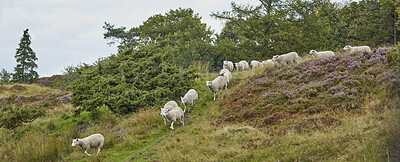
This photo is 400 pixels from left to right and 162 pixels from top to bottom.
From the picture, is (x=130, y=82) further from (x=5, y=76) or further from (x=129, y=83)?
Answer: (x=5, y=76)

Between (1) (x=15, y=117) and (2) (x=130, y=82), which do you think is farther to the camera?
(2) (x=130, y=82)

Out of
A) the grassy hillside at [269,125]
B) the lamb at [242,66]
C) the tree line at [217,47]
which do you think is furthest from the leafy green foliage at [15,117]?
the lamb at [242,66]

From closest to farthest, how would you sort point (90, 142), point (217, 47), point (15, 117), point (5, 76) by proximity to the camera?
point (90, 142), point (15, 117), point (217, 47), point (5, 76)

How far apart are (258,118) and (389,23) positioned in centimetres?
2288

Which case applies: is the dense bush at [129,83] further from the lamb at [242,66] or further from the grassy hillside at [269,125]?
the lamb at [242,66]

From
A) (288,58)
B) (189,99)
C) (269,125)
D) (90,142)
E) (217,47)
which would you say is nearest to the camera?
(269,125)

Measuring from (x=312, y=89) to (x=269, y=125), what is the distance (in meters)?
3.68

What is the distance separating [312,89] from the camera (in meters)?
13.0

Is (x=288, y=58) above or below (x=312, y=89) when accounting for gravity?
above

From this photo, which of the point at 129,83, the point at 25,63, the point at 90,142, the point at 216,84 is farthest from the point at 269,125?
the point at 25,63

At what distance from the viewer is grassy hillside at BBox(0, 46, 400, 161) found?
24.9ft

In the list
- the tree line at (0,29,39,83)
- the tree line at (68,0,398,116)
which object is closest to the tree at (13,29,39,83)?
the tree line at (0,29,39,83)

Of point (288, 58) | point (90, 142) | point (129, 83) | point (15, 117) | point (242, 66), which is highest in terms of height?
point (288, 58)

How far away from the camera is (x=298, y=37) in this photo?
26.6m
